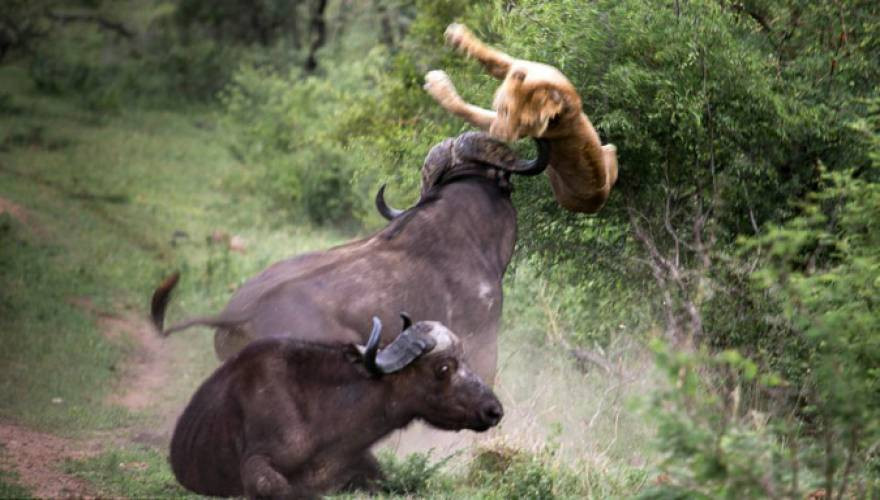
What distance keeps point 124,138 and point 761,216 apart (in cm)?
1598

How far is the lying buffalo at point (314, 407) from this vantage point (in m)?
7.30

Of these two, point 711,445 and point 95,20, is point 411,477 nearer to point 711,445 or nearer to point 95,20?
point 711,445

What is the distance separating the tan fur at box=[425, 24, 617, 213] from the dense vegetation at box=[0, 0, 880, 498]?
19.1 inches

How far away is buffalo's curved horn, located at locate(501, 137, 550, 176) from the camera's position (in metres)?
8.49

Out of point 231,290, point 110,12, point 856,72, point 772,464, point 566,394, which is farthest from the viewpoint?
point 110,12

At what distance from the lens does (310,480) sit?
24.4 ft

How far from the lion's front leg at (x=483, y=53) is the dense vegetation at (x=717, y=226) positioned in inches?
46.7

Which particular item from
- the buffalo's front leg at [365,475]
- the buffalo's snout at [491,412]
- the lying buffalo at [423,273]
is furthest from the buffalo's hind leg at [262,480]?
the buffalo's snout at [491,412]

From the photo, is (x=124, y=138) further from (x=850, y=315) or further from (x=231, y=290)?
(x=850, y=315)

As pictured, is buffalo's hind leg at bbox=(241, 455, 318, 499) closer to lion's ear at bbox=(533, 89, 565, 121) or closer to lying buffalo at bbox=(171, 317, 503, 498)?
lying buffalo at bbox=(171, 317, 503, 498)

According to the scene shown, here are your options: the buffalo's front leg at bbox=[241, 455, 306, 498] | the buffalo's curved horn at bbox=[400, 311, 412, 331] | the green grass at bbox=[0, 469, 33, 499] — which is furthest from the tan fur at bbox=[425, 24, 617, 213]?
the green grass at bbox=[0, 469, 33, 499]

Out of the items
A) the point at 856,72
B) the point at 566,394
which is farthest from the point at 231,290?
the point at 856,72

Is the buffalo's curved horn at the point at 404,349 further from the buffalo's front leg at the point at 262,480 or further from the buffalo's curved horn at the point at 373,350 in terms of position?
the buffalo's front leg at the point at 262,480

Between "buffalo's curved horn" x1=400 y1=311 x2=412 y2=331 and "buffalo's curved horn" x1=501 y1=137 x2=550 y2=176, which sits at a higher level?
"buffalo's curved horn" x1=501 y1=137 x2=550 y2=176
